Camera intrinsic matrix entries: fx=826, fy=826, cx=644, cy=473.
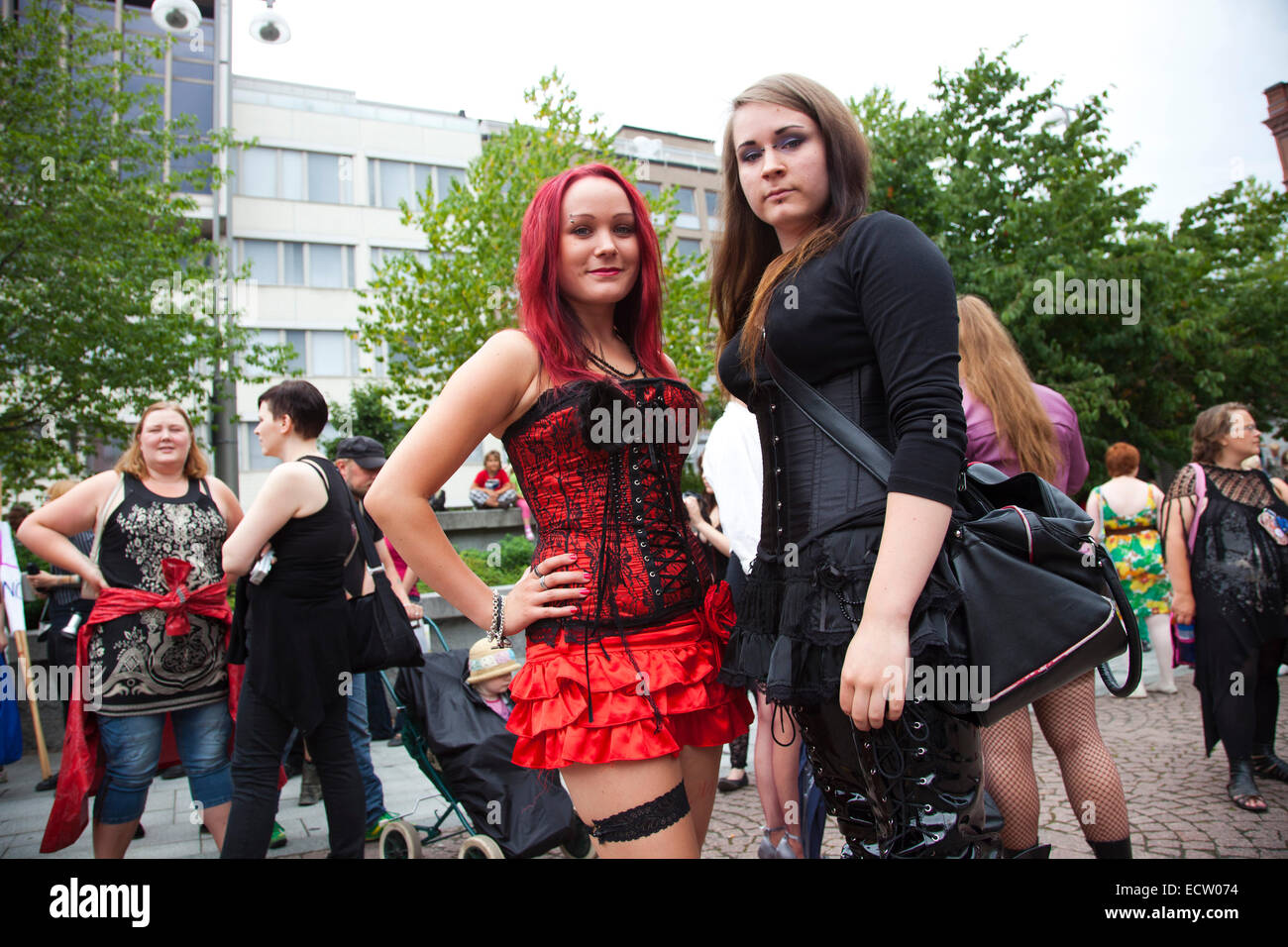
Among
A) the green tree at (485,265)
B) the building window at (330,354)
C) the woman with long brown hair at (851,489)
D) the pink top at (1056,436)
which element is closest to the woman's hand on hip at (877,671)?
the woman with long brown hair at (851,489)

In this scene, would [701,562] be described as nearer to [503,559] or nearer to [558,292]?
[558,292]

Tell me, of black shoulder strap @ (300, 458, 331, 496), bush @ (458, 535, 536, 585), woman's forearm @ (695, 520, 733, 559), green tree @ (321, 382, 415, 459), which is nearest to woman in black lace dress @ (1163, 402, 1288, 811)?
woman's forearm @ (695, 520, 733, 559)

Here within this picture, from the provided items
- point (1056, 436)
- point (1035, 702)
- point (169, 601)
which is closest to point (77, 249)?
point (169, 601)

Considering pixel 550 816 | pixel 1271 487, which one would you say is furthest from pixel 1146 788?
pixel 550 816

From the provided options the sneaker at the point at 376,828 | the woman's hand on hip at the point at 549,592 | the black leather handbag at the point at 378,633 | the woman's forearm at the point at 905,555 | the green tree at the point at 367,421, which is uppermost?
the green tree at the point at 367,421

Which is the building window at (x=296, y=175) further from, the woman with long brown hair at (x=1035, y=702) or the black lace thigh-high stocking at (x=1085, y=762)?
the black lace thigh-high stocking at (x=1085, y=762)

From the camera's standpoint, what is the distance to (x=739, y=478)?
145 inches

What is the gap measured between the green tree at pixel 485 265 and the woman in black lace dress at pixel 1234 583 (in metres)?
11.4

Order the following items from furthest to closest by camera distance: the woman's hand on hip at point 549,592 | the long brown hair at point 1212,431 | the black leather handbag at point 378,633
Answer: the long brown hair at point 1212,431 → the black leather handbag at point 378,633 → the woman's hand on hip at point 549,592

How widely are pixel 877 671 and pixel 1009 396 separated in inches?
73.1

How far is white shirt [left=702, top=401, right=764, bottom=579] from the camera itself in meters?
3.64

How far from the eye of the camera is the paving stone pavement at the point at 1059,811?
3572mm

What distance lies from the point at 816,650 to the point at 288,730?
8.51 ft
